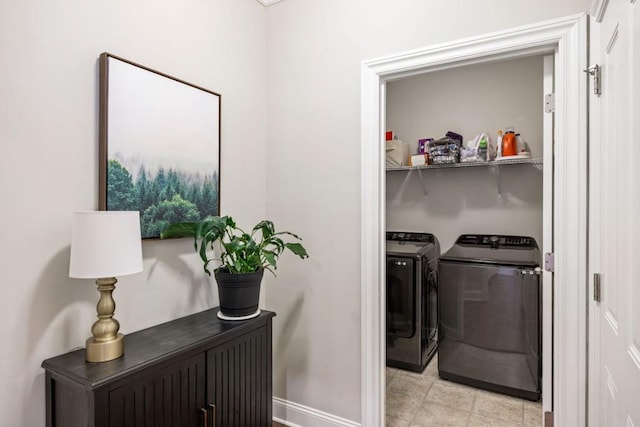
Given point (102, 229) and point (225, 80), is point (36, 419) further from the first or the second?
point (225, 80)

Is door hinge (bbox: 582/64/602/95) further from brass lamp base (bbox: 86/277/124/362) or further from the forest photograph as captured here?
brass lamp base (bbox: 86/277/124/362)

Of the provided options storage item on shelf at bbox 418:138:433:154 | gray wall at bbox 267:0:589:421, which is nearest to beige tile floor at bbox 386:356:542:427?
gray wall at bbox 267:0:589:421

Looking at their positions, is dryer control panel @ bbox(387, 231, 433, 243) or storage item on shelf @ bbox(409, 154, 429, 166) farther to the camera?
dryer control panel @ bbox(387, 231, 433, 243)

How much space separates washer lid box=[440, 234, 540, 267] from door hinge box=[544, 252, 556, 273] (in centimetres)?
95

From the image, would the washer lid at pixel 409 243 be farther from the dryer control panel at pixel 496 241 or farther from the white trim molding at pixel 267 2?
the white trim molding at pixel 267 2

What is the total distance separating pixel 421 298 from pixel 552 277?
1447 millimetres

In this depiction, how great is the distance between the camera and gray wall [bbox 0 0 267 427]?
123cm

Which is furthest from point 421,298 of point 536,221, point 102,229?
point 102,229

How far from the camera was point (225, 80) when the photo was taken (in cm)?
204

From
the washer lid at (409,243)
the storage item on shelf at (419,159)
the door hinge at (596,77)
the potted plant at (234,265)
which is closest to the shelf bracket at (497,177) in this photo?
the storage item on shelf at (419,159)

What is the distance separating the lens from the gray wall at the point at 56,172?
1230mm

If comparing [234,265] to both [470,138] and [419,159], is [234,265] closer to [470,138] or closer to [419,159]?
[419,159]

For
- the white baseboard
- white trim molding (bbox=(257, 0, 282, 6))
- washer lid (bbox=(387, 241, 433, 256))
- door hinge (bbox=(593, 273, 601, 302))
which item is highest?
white trim molding (bbox=(257, 0, 282, 6))

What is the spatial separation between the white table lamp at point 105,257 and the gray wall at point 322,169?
1.05 metres
